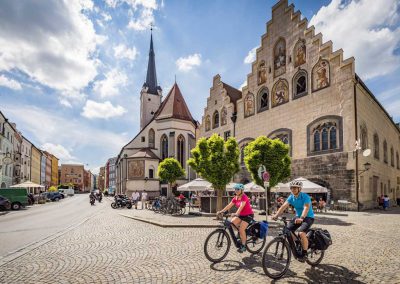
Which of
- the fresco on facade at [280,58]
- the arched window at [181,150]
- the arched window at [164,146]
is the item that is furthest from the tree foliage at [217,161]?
the arched window at [164,146]

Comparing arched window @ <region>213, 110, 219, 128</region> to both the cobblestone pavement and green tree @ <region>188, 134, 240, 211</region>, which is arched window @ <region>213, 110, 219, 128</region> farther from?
the cobblestone pavement

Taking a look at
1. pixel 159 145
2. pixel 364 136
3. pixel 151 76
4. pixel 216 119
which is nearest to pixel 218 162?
pixel 364 136

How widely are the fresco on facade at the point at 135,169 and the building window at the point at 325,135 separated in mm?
31986

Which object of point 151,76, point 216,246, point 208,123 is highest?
point 151,76

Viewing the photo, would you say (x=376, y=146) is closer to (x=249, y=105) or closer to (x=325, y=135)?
(x=325, y=135)

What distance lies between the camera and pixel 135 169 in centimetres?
5041

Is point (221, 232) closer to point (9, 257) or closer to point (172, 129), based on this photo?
point (9, 257)

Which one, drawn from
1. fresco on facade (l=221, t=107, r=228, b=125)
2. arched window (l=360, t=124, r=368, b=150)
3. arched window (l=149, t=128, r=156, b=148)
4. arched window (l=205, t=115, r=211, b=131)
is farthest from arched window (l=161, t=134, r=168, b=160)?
arched window (l=360, t=124, r=368, b=150)

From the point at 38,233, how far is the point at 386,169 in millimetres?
31091

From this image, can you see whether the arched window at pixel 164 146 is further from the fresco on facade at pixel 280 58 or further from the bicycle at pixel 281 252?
the bicycle at pixel 281 252

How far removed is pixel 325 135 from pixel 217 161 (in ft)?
37.4

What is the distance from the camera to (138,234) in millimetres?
10508

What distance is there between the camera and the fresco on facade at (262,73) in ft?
99.8

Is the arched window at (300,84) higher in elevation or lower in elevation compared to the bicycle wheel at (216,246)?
higher
